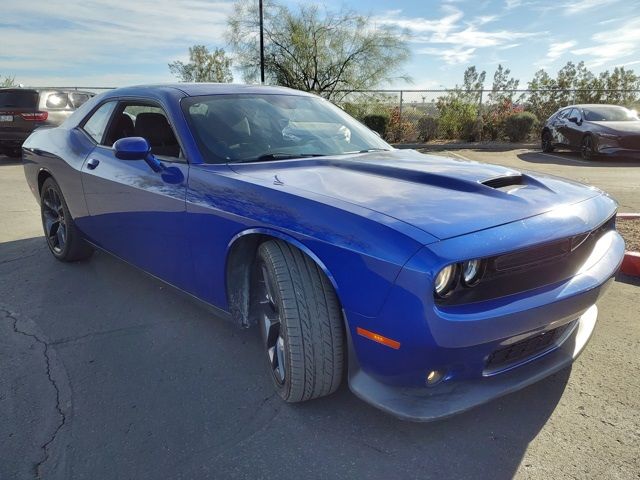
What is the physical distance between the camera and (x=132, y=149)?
9.52 feet

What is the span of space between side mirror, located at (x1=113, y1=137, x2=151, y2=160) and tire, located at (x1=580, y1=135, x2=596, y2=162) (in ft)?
39.6

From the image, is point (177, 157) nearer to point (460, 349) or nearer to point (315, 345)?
point (315, 345)

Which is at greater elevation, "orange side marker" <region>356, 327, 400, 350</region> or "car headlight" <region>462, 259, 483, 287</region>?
"car headlight" <region>462, 259, 483, 287</region>

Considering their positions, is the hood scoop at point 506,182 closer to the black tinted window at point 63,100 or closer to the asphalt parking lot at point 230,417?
the asphalt parking lot at point 230,417

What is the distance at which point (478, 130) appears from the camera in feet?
55.9

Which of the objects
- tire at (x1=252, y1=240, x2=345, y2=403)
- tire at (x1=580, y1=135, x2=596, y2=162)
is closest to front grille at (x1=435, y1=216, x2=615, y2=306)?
tire at (x1=252, y1=240, x2=345, y2=403)

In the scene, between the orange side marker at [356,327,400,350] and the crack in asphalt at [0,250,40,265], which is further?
the crack in asphalt at [0,250,40,265]

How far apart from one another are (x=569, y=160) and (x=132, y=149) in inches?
483

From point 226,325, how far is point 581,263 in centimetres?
215

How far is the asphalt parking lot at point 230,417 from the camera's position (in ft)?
6.83

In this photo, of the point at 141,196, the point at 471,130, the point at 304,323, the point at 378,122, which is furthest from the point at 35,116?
the point at 471,130

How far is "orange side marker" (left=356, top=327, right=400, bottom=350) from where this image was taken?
1.91m

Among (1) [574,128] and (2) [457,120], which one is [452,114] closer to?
(2) [457,120]

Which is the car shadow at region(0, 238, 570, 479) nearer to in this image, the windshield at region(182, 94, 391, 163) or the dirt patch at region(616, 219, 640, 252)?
the windshield at region(182, 94, 391, 163)
